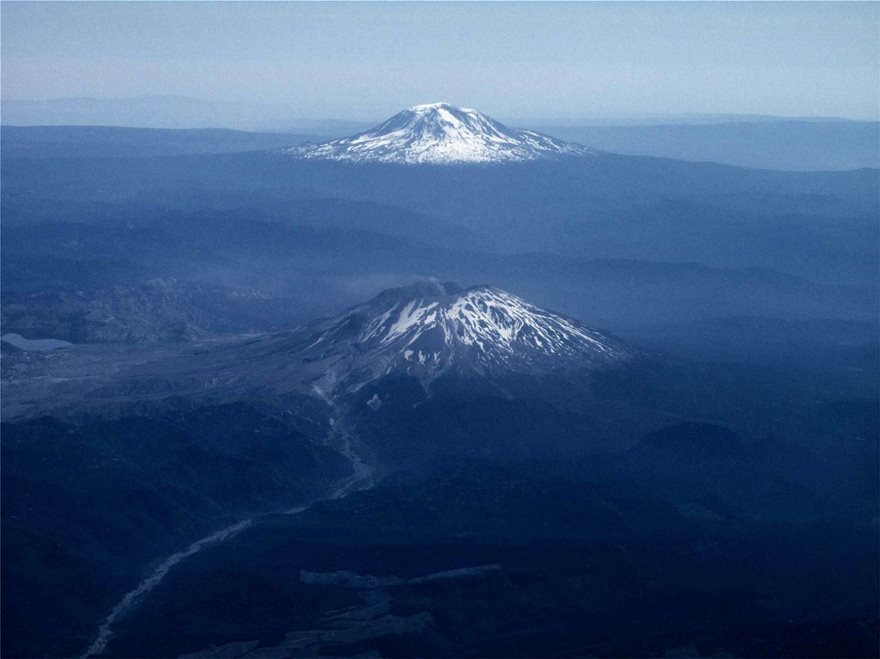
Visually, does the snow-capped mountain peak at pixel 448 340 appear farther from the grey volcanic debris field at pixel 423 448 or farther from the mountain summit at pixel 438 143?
the mountain summit at pixel 438 143

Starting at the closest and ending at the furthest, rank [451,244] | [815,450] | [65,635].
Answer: [65,635] < [815,450] < [451,244]

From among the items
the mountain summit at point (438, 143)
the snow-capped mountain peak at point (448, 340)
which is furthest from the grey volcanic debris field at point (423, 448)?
the mountain summit at point (438, 143)

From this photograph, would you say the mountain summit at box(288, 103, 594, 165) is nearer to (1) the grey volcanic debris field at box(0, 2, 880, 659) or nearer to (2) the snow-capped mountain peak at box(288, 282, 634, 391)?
(1) the grey volcanic debris field at box(0, 2, 880, 659)

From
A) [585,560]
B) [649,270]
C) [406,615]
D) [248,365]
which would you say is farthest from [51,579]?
[649,270]

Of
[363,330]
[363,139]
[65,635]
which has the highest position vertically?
[363,139]

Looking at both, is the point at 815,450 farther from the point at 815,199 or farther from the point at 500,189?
the point at 815,199

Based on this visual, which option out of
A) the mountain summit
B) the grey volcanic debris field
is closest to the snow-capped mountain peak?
the grey volcanic debris field
